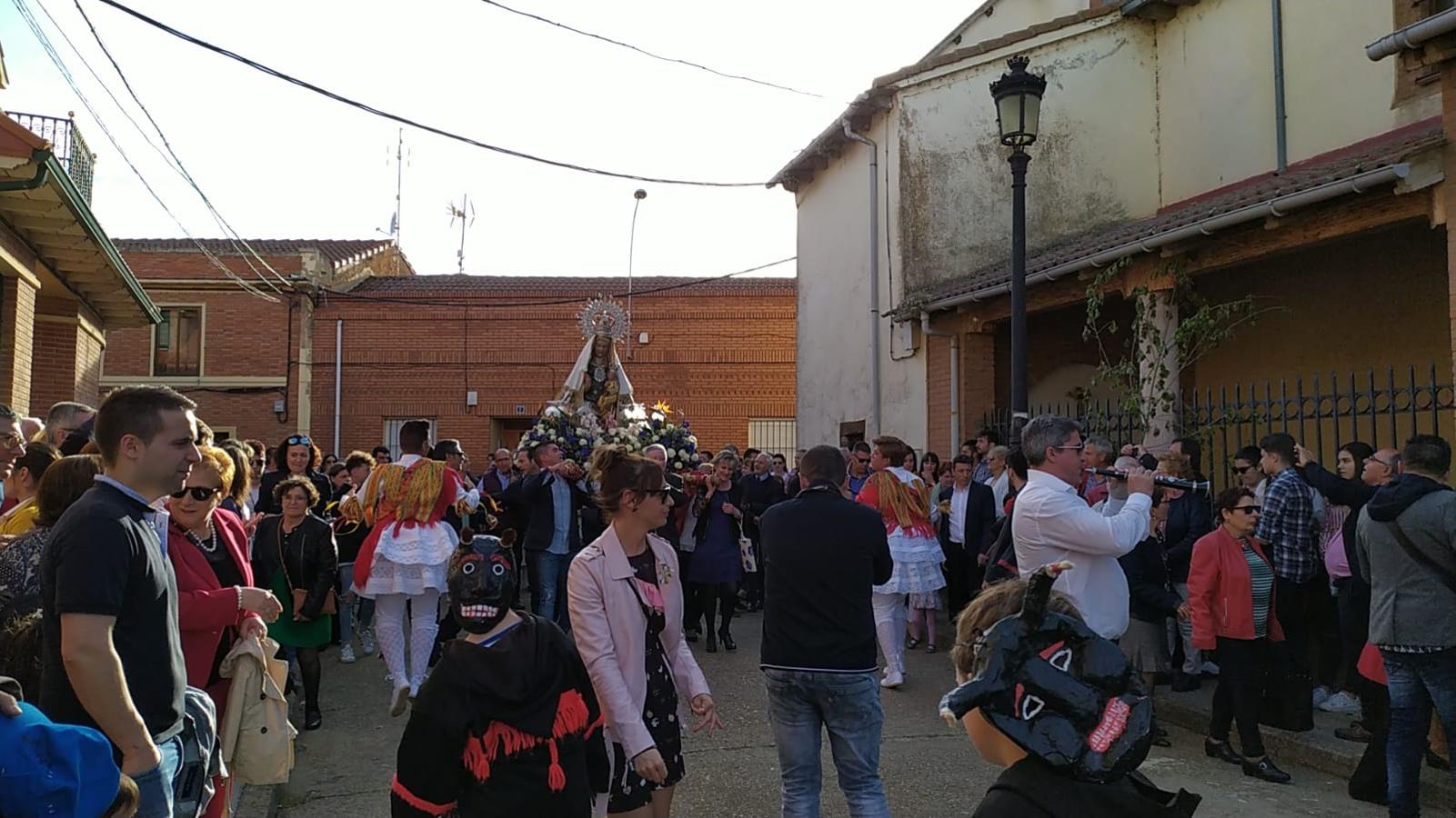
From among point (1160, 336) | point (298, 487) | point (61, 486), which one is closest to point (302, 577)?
point (298, 487)

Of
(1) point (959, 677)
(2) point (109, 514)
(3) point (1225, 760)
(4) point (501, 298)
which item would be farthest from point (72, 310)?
(1) point (959, 677)

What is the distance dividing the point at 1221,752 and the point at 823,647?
379 centimetres

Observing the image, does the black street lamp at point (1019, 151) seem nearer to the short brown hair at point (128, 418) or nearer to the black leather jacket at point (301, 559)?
the black leather jacket at point (301, 559)

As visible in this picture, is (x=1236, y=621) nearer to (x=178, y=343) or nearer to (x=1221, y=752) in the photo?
(x=1221, y=752)

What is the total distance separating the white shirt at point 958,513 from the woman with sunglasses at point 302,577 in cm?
656

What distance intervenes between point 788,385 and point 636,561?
77.8ft

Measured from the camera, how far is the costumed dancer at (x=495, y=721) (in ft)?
10.3

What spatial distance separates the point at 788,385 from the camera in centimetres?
2792

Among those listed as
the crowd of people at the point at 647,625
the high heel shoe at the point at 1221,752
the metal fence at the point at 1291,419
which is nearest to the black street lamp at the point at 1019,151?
the crowd of people at the point at 647,625

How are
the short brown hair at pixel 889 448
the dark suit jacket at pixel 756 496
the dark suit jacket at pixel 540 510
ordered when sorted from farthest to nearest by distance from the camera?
the dark suit jacket at pixel 756 496 → the dark suit jacket at pixel 540 510 → the short brown hair at pixel 889 448

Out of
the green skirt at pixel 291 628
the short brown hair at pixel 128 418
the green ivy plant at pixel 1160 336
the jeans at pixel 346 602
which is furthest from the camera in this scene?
the green ivy plant at pixel 1160 336

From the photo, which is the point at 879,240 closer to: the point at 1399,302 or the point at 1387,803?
the point at 1399,302

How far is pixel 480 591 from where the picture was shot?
3.33 meters

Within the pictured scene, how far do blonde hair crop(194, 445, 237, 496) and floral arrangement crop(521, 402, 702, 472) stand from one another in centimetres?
717
